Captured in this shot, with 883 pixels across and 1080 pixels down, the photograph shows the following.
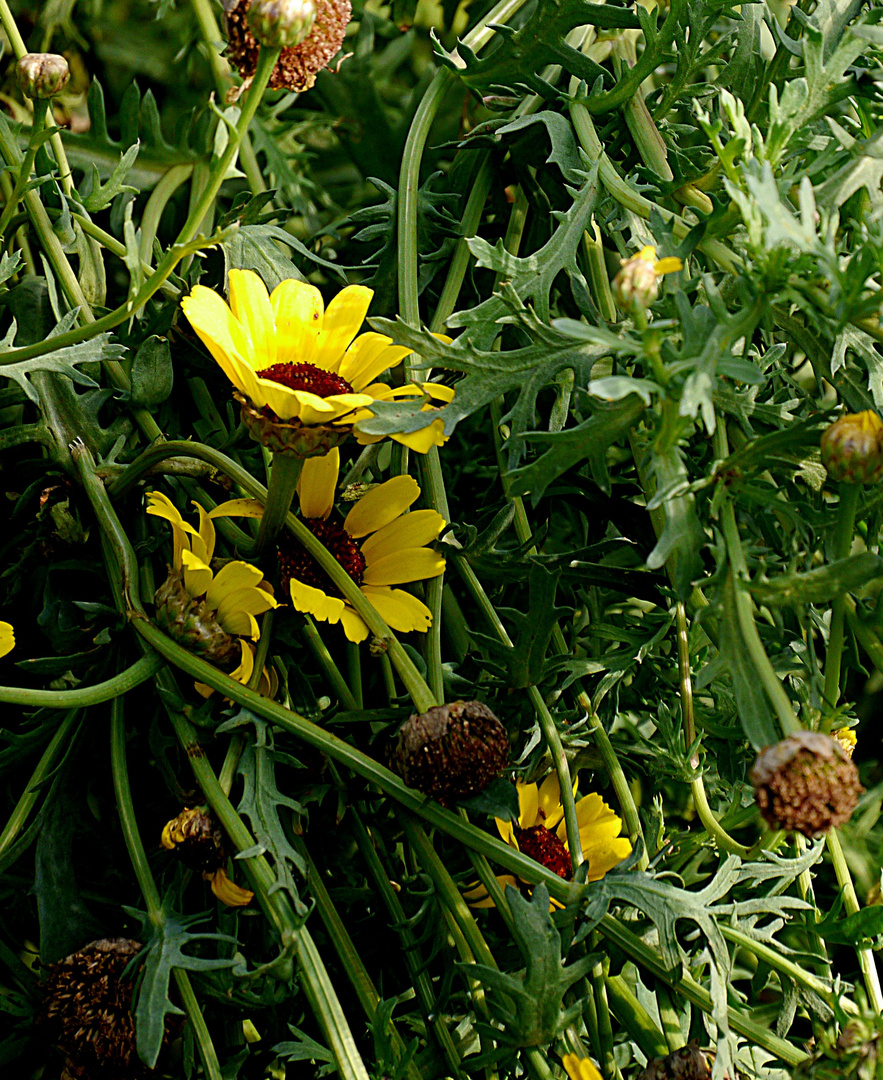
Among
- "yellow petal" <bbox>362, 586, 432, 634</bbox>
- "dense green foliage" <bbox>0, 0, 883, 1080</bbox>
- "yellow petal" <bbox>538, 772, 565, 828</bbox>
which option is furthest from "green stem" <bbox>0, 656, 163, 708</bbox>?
"yellow petal" <bbox>538, 772, 565, 828</bbox>

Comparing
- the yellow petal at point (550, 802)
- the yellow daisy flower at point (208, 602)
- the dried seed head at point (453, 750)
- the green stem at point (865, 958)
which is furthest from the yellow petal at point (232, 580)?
the green stem at point (865, 958)

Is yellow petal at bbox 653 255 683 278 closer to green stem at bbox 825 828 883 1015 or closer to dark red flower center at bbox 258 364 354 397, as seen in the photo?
dark red flower center at bbox 258 364 354 397

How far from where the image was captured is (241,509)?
525mm

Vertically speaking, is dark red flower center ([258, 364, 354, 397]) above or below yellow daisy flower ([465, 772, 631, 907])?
above

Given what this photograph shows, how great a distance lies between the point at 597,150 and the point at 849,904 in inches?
17.0

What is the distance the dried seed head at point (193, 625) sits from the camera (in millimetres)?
507

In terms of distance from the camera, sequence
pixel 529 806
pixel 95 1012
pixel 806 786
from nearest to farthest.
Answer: pixel 806 786 < pixel 95 1012 < pixel 529 806

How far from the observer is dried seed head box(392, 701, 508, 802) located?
0.46m

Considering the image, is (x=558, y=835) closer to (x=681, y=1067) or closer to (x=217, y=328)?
(x=681, y=1067)

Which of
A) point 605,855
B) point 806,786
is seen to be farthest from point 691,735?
point 806,786

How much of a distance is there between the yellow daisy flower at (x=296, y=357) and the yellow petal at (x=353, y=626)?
0.08 m

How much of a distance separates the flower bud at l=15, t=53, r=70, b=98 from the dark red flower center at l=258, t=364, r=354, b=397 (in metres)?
0.18

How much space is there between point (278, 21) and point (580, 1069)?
47 centimetres

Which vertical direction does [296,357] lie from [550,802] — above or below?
above
